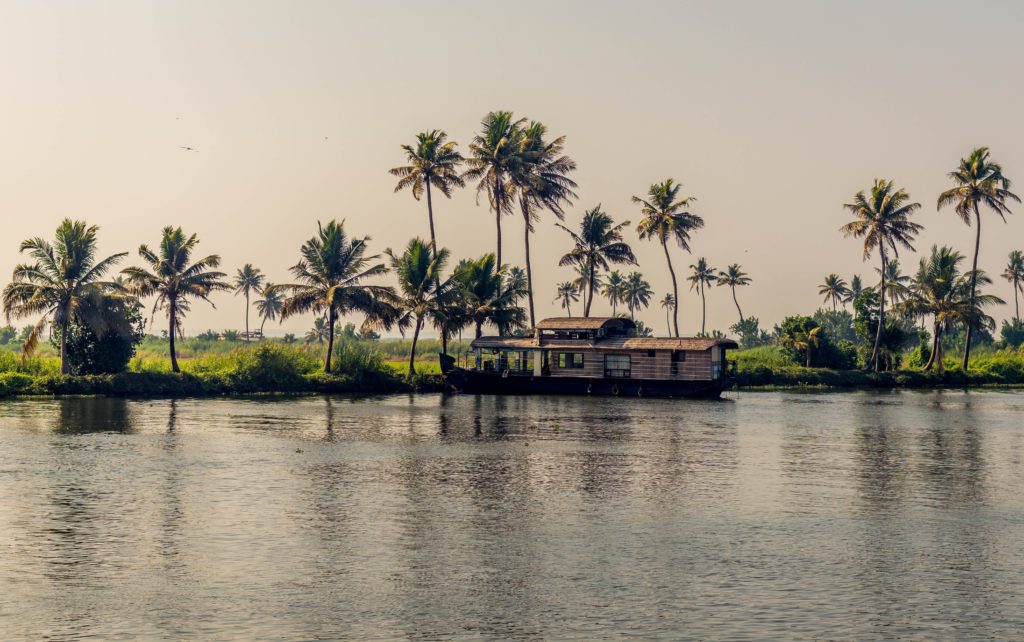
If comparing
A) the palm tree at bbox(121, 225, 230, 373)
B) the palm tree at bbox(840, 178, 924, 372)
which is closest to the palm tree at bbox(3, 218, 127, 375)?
the palm tree at bbox(121, 225, 230, 373)

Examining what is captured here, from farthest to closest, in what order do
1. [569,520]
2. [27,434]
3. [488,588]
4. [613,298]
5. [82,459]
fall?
[613,298] → [27,434] → [82,459] → [569,520] → [488,588]

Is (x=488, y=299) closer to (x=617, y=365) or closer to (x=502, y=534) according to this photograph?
(x=617, y=365)

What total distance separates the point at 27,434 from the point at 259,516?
2015cm

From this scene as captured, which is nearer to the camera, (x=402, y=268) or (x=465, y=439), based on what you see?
(x=465, y=439)

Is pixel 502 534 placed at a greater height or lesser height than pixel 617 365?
lesser

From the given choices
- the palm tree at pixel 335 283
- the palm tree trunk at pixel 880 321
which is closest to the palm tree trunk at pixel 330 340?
the palm tree at pixel 335 283

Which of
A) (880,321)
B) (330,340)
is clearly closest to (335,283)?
(330,340)

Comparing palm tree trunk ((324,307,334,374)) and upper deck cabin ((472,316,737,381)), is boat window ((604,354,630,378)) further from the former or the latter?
palm tree trunk ((324,307,334,374))

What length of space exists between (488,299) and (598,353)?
1207cm

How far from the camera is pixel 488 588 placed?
19.5 metres

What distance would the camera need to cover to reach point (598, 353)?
7538 cm

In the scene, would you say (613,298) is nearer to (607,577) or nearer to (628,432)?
(628,432)

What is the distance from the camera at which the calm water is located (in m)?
17.6

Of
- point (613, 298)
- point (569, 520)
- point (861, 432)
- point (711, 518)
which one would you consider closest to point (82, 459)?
point (569, 520)
